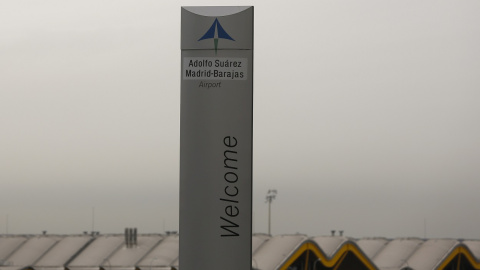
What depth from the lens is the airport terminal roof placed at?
196 feet

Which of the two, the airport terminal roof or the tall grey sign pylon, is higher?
the tall grey sign pylon

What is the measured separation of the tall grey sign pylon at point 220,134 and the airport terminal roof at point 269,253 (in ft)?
132

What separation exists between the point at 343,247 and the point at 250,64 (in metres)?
48.5

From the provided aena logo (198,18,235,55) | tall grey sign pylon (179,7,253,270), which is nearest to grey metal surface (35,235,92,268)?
tall grey sign pylon (179,7,253,270)

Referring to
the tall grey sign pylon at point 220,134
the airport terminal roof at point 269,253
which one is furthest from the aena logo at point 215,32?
the airport terminal roof at point 269,253

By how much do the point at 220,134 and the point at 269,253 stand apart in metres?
47.2

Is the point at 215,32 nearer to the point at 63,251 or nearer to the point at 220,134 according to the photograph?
the point at 220,134

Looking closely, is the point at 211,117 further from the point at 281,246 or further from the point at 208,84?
the point at 281,246

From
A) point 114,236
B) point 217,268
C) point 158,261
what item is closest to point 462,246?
point 158,261

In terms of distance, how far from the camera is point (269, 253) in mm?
60875

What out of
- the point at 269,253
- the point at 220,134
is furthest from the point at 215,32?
the point at 269,253

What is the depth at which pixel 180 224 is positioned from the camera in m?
14.5

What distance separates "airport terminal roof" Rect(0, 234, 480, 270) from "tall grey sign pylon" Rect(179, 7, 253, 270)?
4032cm

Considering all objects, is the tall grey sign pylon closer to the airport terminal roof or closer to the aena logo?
the aena logo
